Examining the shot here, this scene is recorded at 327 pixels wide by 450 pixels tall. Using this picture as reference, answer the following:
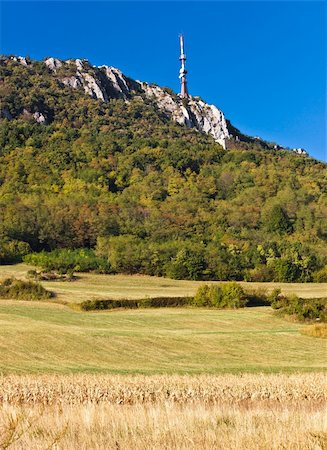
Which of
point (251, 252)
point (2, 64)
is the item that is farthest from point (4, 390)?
point (2, 64)

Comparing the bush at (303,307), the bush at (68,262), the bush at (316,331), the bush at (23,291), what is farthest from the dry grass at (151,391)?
the bush at (68,262)

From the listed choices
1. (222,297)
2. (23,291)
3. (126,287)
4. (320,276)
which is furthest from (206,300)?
(320,276)

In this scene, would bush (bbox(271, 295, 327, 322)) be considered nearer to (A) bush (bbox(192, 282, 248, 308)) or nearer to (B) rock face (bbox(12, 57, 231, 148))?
(A) bush (bbox(192, 282, 248, 308))

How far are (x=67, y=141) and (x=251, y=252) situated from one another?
66.8 m

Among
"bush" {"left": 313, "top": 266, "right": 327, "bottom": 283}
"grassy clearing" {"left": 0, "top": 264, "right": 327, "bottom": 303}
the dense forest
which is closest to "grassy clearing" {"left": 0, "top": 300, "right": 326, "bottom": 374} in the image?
"grassy clearing" {"left": 0, "top": 264, "right": 327, "bottom": 303}

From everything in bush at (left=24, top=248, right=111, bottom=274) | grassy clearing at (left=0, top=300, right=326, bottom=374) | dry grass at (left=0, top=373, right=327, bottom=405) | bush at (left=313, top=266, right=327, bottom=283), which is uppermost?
bush at (left=24, top=248, right=111, bottom=274)

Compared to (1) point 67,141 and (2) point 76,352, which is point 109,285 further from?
(1) point 67,141

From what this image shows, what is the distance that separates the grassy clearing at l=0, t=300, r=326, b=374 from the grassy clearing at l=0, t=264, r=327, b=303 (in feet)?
20.6

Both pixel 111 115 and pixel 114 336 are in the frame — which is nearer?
pixel 114 336

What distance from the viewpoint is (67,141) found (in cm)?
13300

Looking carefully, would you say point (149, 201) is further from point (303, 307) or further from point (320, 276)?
point (303, 307)

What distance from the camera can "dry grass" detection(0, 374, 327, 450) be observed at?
23.9ft

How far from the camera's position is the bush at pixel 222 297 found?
5444 cm

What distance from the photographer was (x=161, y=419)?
8898 millimetres
